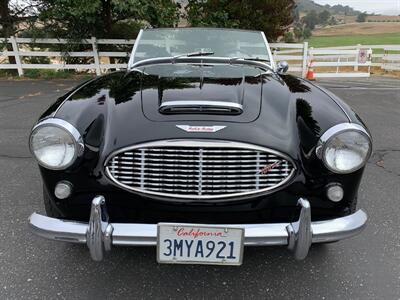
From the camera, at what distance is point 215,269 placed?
2.54 metres

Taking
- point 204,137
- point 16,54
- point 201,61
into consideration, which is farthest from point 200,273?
point 16,54

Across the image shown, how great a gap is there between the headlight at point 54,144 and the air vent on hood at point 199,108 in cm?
52

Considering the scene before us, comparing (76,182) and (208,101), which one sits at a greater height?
(208,101)

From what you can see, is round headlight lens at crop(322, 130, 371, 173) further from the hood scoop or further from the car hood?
the hood scoop

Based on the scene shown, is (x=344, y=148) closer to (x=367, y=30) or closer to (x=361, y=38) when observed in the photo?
(x=361, y=38)

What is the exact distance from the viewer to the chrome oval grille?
202 centimetres

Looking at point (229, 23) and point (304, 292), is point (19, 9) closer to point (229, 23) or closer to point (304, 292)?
point (229, 23)

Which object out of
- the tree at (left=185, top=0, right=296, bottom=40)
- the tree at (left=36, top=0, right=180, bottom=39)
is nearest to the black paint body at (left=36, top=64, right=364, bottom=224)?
the tree at (left=36, top=0, right=180, bottom=39)

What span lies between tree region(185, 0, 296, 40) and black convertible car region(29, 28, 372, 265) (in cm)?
1010

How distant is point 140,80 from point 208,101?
0.73m

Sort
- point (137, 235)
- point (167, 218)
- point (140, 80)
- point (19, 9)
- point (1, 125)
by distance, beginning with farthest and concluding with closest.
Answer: point (19, 9) < point (1, 125) < point (140, 80) < point (167, 218) < point (137, 235)

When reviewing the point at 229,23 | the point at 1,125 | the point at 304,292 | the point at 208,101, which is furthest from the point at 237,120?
the point at 229,23

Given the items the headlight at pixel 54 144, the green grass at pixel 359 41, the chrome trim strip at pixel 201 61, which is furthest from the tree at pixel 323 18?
the headlight at pixel 54 144

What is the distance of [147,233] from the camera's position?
6.43ft
